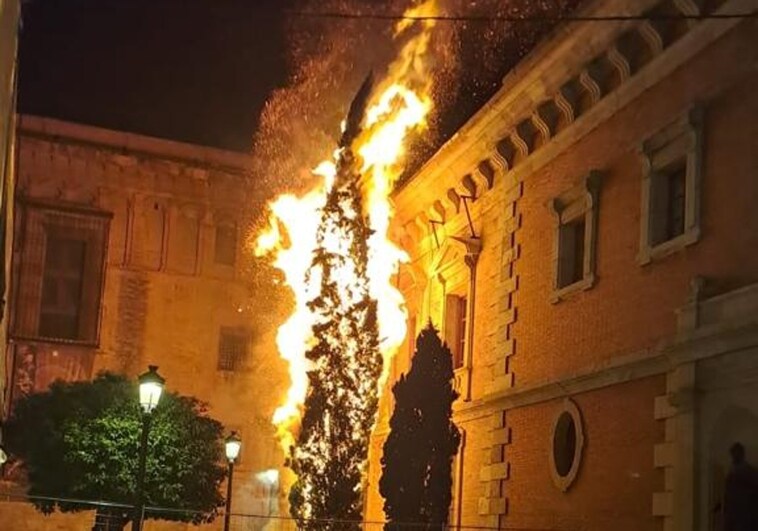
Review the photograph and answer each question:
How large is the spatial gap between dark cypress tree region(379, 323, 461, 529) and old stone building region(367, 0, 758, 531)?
1468 millimetres

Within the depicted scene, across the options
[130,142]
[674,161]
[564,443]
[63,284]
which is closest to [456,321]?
[564,443]

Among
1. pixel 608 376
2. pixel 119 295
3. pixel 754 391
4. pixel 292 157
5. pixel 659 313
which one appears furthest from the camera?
pixel 119 295

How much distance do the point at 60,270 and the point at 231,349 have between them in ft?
16.8

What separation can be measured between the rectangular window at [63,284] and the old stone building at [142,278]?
0.03 metres

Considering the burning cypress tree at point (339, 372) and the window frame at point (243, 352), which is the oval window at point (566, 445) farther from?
the window frame at point (243, 352)

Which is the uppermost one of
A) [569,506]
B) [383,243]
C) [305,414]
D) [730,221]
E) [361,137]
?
[361,137]

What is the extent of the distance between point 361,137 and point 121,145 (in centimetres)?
1166

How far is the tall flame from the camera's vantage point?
20.1 meters

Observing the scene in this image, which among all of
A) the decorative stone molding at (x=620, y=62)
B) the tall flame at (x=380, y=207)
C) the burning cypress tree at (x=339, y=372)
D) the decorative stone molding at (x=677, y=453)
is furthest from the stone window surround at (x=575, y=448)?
the tall flame at (x=380, y=207)

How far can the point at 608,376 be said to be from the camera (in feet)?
43.9

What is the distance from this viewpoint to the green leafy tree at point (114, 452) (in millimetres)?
18891

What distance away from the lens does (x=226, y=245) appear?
3061 centimetres

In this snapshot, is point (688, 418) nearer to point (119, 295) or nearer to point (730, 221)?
point (730, 221)

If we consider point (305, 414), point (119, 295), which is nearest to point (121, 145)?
point (119, 295)
